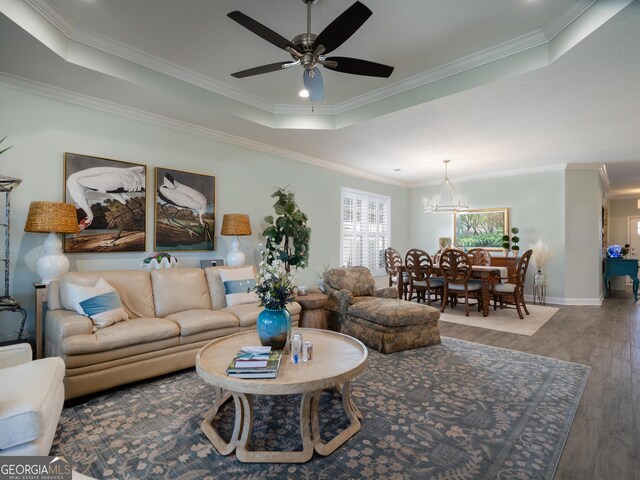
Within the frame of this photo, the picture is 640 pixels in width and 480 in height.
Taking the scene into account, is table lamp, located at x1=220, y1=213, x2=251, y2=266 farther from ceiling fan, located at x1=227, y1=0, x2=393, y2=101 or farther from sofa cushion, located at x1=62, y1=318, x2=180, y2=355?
ceiling fan, located at x1=227, y1=0, x2=393, y2=101

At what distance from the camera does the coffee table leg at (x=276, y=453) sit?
178 cm

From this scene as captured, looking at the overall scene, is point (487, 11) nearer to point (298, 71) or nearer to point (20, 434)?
point (298, 71)

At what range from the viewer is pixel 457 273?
534 centimetres

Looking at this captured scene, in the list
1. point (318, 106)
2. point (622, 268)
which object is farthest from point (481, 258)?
point (318, 106)

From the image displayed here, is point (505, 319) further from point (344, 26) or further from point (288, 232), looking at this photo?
point (344, 26)

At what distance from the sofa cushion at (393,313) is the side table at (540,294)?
4.02 meters

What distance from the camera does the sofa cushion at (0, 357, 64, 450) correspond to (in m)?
1.45

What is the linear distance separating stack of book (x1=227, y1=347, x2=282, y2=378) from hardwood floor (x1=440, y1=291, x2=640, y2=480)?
62.8 inches

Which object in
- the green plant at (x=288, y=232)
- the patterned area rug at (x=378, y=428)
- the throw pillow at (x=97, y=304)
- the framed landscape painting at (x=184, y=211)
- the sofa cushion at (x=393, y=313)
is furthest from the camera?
the green plant at (x=288, y=232)

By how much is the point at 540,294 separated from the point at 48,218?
7783 mm

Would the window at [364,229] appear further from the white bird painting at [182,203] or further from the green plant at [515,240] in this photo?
the white bird painting at [182,203]

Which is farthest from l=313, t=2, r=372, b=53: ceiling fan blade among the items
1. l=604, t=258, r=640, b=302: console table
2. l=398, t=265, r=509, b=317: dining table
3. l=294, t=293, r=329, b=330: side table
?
l=604, t=258, r=640, b=302: console table

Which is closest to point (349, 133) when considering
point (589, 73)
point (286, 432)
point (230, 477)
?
point (589, 73)

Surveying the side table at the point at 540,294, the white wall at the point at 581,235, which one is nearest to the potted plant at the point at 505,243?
the side table at the point at 540,294
